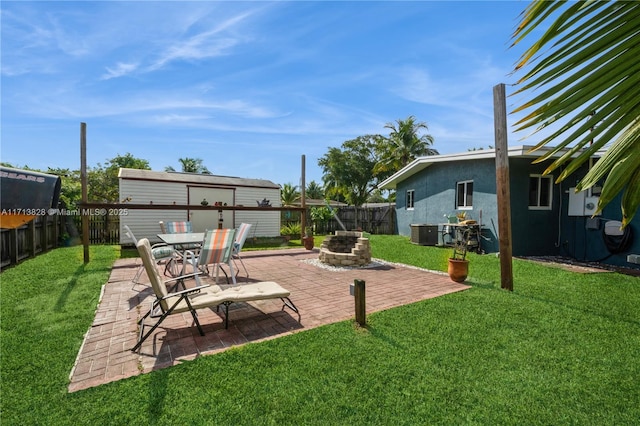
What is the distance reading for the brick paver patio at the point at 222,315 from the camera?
9.73ft

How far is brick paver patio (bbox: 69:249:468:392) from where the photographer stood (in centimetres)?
296

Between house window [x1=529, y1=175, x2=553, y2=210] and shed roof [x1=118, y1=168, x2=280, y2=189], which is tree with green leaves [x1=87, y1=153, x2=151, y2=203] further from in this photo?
house window [x1=529, y1=175, x2=553, y2=210]

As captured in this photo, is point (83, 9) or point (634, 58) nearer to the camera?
point (634, 58)

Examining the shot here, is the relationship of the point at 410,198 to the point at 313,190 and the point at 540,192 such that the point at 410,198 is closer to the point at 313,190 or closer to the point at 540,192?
the point at 540,192

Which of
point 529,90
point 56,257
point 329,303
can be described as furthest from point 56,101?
point 529,90

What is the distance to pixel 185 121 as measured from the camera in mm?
14328

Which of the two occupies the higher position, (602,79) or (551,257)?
(602,79)

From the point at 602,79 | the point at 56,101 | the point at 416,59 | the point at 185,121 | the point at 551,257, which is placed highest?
the point at 185,121

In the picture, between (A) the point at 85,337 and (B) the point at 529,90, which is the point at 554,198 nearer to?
(B) the point at 529,90

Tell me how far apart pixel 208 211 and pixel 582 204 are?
45.4 ft

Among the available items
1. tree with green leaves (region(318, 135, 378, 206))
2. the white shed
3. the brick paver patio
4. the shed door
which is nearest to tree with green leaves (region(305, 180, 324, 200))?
→ tree with green leaves (region(318, 135, 378, 206))

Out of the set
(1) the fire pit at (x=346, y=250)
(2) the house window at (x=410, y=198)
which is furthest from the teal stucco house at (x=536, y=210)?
(1) the fire pit at (x=346, y=250)

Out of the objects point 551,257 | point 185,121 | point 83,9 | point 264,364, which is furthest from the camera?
point 185,121

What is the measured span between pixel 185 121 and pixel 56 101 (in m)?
7.10
